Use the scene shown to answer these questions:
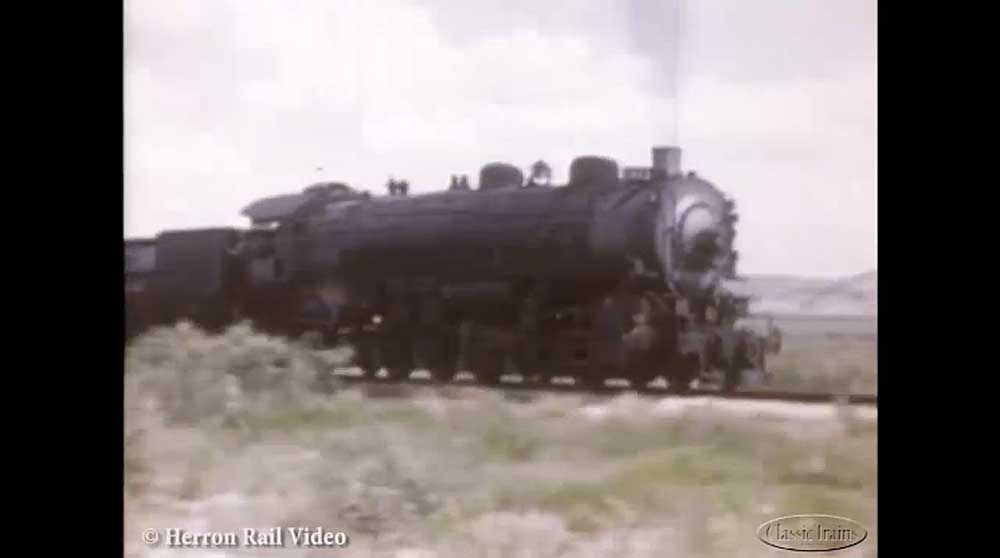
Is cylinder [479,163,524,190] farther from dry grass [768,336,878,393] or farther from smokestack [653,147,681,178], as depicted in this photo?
dry grass [768,336,878,393]

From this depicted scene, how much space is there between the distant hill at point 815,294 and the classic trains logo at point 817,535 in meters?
1.07

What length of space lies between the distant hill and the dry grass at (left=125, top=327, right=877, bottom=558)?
57cm

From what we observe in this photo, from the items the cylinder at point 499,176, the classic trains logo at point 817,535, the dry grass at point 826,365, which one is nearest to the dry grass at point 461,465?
the classic trains logo at point 817,535

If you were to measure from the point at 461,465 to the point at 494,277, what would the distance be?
1.11 m

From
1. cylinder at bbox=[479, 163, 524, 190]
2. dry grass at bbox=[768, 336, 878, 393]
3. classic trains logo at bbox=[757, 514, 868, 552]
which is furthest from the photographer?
cylinder at bbox=[479, 163, 524, 190]

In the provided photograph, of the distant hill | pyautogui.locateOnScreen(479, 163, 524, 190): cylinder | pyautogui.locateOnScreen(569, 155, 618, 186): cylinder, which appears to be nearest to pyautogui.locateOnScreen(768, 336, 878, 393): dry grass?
the distant hill

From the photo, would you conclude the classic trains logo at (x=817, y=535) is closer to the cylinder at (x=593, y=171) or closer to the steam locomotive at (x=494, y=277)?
the steam locomotive at (x=494, y=277)

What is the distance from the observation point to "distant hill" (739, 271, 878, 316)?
199 inches

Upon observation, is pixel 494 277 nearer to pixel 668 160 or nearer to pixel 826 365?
pixel 668 160

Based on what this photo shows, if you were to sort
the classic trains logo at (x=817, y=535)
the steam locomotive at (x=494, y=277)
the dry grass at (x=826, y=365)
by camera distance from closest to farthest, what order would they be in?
1. the classic trains logo at (x=817, y=535)
2. the dry grass at (x=826, y=365)
3. the steam locomotive at (x=494, y=277)

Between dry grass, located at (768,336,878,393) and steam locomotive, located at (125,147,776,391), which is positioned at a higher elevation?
steam locomotive, located at (125,147,776,391)

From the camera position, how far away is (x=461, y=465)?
522cm

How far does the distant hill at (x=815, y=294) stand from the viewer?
5043mm

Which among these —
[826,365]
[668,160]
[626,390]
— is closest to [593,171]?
[668,160]
